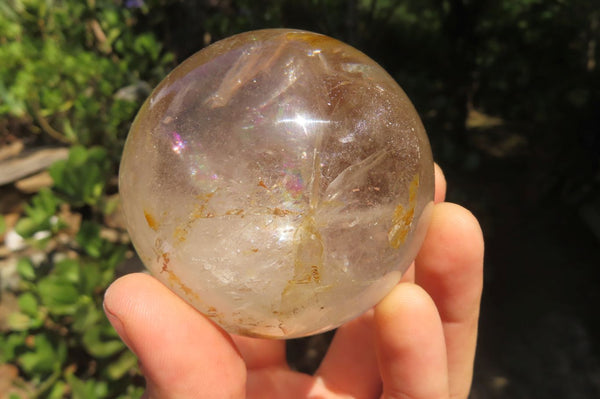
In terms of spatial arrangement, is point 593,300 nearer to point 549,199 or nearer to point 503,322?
point 503,322

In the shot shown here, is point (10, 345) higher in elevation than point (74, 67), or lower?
lower

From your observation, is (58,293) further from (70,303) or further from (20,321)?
(20,321)

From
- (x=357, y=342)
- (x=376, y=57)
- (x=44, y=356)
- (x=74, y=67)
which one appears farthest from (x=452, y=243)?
(x=376, y=57)

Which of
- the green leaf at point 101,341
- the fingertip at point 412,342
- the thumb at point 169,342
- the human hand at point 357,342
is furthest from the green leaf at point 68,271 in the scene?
the fingertip at point 412,342

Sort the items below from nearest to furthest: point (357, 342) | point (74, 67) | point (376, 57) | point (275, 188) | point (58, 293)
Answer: point (275, 188) < point (357, 342) < point (58, 293) < point (74, 67) < point (376, 57)

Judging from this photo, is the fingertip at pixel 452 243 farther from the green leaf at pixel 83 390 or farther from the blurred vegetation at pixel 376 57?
the blurred vegetation at pixel 376 57

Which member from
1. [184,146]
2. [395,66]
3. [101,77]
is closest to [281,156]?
[184,146]

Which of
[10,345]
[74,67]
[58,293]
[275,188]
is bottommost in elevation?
[10,345]
